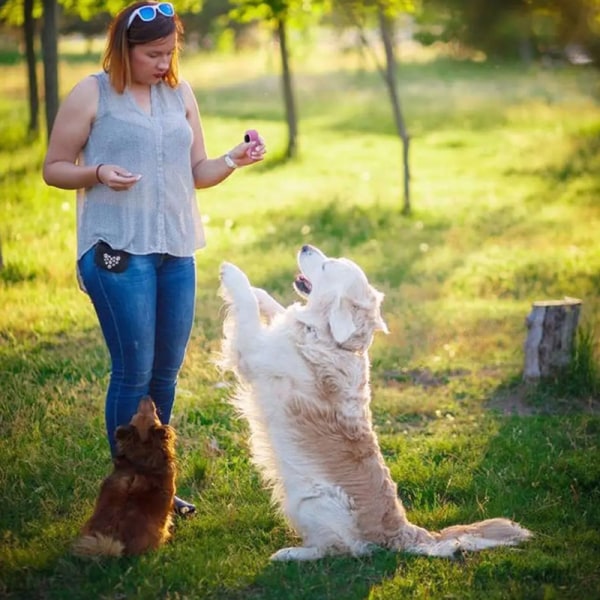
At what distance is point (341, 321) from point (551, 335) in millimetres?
3029

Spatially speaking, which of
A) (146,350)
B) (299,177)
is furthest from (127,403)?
(299,177)

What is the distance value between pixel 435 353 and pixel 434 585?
12.6 ft

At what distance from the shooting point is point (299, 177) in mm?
16062

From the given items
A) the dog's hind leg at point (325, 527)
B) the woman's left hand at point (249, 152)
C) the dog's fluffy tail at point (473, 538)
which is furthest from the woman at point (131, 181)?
the dog's fluffy tail at point (473, 538)

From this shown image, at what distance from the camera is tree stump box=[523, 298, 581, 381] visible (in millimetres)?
7254

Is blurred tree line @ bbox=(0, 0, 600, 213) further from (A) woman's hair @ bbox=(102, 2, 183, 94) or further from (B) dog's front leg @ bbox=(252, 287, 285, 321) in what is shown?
(B) dog's front leg @ bbox=(252, 287, 285, 321)

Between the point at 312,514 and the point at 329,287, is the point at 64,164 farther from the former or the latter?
the point at 312,514

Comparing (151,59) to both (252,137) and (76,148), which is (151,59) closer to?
(76,148)

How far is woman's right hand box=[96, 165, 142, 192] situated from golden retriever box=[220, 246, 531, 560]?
108 centimetres

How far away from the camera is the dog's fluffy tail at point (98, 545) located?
433cm

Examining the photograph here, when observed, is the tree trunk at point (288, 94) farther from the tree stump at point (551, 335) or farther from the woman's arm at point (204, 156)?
the woman's arm at point (204, 156)

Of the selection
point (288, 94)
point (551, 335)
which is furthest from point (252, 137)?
point (288, 94)

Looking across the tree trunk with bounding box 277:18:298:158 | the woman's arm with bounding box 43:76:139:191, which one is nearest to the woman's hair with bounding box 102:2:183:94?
the woman's arm with bounding box 43:76:139:191

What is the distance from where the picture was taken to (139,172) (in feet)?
14.4
